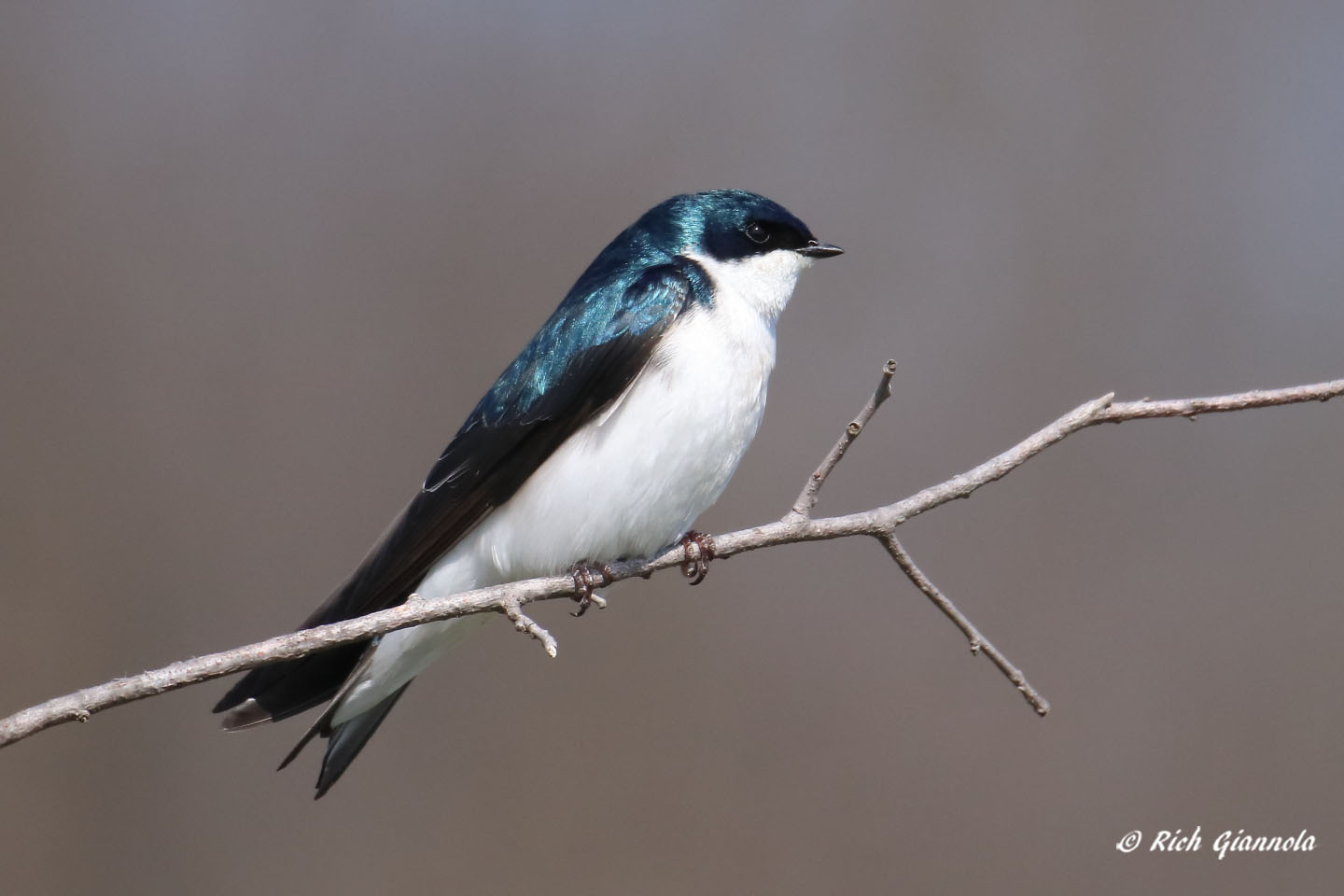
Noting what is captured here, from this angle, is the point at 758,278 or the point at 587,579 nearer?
the point at 587,579

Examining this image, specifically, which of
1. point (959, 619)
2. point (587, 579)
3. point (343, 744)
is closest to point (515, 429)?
point (587, 579)

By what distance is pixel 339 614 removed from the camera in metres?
1.44

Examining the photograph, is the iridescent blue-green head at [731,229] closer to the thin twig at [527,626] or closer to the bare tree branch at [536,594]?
the bare tree branch at [536,594]

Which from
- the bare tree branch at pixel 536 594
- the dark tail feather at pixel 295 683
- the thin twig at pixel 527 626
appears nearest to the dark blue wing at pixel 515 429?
the dark tail feather at pixel 295 683

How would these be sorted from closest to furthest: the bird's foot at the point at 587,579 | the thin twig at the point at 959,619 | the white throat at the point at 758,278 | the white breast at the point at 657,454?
the thin twig at the point at 959,619
the bird's foot at the point at 587,579
the white breast at the point at 657,454
the white throat at the point at 758,278

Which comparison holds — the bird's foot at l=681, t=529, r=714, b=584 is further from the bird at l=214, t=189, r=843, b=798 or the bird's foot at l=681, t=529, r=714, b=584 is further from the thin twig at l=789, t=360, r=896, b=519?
the thin twig at l=789, t=360, r=896, b=519

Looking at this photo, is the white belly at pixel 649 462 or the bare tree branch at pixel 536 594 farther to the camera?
the white belly at pixel 649 462

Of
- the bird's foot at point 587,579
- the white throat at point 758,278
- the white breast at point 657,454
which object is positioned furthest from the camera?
the white throat at point 758,278

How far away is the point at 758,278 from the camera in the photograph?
1.53m

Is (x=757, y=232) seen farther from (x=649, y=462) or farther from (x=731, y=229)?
(x=649, y=462)

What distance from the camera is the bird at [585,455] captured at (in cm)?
140

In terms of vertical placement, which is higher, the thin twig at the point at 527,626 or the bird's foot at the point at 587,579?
the thin twig at the point at 527,626

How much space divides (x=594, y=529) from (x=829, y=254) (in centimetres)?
48

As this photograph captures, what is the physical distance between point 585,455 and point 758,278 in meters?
0.31
